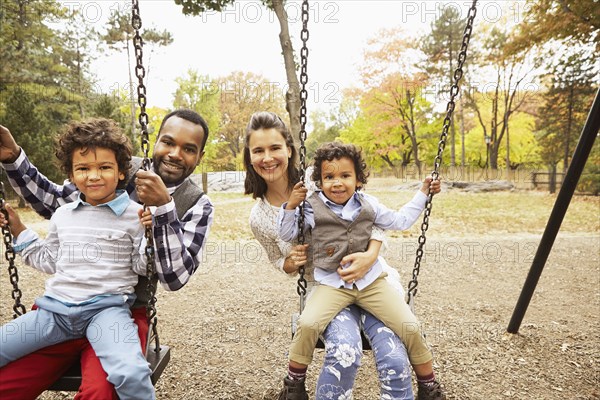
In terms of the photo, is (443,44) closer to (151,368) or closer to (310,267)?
(310,267)

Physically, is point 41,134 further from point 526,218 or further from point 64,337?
point 526,218

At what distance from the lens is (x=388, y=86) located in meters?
16.5

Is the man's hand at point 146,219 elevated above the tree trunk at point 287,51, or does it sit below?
below

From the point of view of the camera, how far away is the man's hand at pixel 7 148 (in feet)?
6.66

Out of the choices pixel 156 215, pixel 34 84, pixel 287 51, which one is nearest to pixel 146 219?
pixel 156 215

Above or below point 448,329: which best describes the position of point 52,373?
above

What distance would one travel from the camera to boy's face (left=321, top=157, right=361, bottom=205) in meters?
2.19

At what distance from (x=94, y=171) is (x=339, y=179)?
1205 millimetres

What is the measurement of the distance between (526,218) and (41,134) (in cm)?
1392

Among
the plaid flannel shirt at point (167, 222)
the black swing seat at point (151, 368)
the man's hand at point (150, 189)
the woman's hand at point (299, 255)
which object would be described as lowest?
the black swing seat at point (151, 368)

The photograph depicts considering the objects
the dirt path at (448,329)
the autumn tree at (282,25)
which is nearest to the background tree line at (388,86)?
the autumn tree at (282,25)

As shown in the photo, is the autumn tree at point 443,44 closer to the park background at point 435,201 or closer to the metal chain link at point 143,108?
the park background at point 435,201

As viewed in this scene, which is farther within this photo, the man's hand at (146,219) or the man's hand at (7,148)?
the man's hand at (7,148)

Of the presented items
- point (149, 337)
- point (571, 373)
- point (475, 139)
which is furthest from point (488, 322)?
point (475, 139)
